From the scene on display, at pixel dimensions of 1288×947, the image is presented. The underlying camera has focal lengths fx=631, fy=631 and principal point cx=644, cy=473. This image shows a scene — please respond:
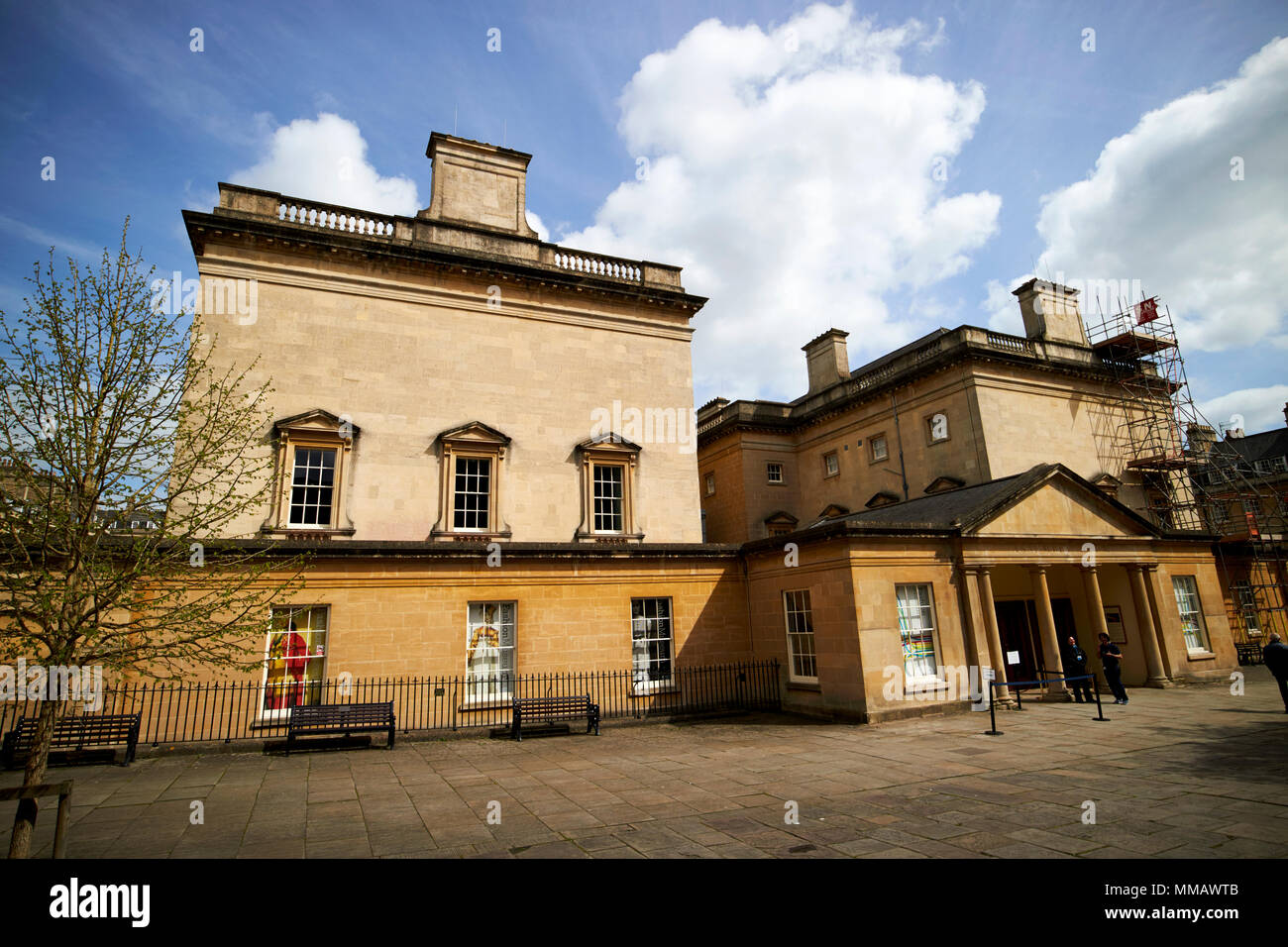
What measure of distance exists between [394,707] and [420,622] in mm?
1883

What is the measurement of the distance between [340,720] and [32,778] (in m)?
7.19

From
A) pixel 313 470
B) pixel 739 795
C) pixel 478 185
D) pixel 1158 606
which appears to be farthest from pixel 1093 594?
pixel 478 185

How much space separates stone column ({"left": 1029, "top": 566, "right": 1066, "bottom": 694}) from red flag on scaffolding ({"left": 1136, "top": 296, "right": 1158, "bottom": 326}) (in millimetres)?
18989

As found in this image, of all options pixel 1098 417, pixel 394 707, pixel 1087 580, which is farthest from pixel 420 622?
pixel 1098 417

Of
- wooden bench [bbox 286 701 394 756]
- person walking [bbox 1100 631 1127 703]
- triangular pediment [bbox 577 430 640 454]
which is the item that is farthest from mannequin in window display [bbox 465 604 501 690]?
person walking [bbox 1100 631 1127 703]

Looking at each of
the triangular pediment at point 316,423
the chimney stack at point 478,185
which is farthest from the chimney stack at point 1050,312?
the triangular pediment at point 316,423

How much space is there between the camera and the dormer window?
15.6m

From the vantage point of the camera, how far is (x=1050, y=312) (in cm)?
2808

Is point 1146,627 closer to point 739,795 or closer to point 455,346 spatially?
point 739,795

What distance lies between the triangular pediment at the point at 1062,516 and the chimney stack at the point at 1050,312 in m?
11.8
